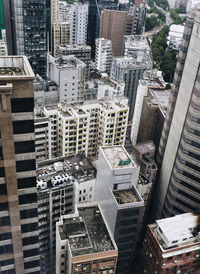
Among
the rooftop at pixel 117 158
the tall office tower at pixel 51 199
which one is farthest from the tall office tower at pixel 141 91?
the rooftop at pixel 117 158

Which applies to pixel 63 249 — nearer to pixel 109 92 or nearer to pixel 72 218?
pixel 72 218

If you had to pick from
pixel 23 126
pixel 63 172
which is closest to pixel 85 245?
pixel 63 172

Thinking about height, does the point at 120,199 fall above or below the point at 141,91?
below

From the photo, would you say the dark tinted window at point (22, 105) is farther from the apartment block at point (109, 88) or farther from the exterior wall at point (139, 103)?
the apartment block at point (109, 88)

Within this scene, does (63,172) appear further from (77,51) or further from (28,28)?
(77,51)

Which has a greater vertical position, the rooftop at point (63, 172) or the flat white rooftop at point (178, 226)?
the flat white rooftop at point (178, 226)
